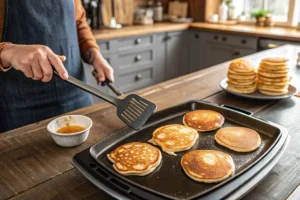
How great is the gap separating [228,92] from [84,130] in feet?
2.03

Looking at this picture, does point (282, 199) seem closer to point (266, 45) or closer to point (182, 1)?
point (266, 45)

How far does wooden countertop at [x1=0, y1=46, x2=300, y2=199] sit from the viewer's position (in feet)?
A: 2.18

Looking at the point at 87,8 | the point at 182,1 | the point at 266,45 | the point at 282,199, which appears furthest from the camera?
the point at 182,1

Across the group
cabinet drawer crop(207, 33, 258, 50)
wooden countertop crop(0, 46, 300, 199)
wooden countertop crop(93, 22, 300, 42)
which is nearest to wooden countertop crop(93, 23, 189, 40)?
wooden countertop crop(93, 22, 300, 42)

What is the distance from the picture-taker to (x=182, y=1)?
12.6 feet

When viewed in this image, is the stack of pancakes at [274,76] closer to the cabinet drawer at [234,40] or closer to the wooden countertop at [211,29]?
the wooden countertop at [211,29]

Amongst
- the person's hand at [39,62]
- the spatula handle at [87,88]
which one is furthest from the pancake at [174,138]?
the person's hand at [39,62]

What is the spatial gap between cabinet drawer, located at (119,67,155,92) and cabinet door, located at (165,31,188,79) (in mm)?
248

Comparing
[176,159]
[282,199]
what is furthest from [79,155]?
[282,199]

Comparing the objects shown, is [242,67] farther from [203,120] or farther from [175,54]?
[175,54]

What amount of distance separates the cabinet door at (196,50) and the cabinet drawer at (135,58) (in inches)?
21.3

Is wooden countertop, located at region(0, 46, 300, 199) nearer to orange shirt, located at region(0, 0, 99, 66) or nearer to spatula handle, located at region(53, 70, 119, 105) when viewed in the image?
spatula handle, located at region(53, 70, 119, 105)

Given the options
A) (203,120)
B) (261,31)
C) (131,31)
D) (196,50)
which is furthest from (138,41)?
(203,120)

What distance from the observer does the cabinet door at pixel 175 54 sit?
11.1 feet
